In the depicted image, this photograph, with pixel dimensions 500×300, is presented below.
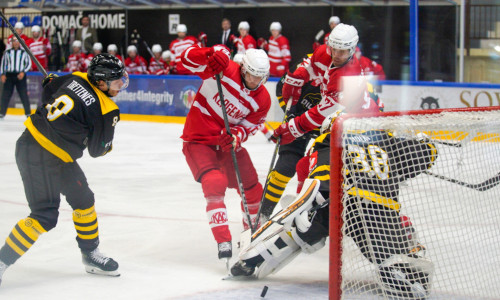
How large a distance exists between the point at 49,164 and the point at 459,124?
1614 mm

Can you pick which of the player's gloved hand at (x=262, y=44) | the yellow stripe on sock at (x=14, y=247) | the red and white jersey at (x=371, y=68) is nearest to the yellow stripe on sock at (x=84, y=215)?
the yellow stripe on sock at (x=14, y=247)

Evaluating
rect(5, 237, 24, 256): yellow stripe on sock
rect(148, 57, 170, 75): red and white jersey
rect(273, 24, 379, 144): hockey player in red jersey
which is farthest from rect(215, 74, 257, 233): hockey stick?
rect(148, 57, 170, 75): red and white jersey

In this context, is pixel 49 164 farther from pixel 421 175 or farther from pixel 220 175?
pixel 421 175

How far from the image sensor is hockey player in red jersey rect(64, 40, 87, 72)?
1312 cm

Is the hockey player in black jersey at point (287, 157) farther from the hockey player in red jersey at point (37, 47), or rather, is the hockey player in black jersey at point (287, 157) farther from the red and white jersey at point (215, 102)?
the hockey player in red jersey at point (37, 47)

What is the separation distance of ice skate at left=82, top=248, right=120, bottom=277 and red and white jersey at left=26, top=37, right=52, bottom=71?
31.8ft

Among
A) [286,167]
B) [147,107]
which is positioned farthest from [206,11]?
[286,167]

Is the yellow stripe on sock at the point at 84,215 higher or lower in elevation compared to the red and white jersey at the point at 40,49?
lower

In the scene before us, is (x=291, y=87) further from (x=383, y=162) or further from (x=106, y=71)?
(x=383, y=162)

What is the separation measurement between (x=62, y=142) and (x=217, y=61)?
83 cm

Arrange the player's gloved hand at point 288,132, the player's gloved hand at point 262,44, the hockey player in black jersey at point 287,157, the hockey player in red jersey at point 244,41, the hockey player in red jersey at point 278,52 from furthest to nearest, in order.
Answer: the player's gloved hand at point 262,44 < the hockey player in red jersey at point 244,41 < the hockey player in red jersey at point 278,52 < the hockey player in black jersey at point 287,157 < the player's gloved hand at point 288,132

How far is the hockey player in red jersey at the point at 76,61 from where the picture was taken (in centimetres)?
1312

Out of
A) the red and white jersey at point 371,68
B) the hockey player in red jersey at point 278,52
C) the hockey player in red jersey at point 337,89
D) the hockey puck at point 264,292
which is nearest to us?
the hockey puck at point 264,292

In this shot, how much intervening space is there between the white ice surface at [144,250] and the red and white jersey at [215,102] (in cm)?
60
